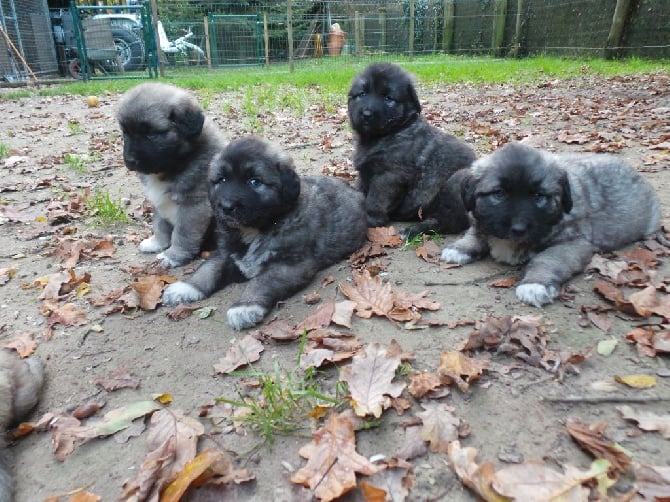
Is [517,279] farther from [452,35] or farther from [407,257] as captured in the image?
[452,35]

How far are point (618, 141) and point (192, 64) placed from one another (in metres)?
19.5

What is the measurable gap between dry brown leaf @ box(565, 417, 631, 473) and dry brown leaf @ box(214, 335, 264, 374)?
165cm

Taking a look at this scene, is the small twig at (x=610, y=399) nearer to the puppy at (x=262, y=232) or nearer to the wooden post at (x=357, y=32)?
the puppy at (x=262, y=232)

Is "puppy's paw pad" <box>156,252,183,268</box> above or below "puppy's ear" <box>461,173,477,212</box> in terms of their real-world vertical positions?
below

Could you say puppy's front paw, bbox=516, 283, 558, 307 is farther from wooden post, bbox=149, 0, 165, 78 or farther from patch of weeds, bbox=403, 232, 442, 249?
wooden post, bbox=149, 0, 165, 78

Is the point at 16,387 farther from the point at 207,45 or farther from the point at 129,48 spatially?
the point at 129,48

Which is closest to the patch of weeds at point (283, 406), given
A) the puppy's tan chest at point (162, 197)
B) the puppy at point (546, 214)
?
the puppy at point (546, 214)

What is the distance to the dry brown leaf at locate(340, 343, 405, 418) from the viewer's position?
8.18 feet

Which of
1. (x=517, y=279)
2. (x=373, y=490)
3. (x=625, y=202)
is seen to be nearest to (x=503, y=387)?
(x=373, y=490)

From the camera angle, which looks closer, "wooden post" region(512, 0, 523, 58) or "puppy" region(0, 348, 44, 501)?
"puppy" region(0, 348, 44, 501)

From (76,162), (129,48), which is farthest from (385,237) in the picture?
(129,48)

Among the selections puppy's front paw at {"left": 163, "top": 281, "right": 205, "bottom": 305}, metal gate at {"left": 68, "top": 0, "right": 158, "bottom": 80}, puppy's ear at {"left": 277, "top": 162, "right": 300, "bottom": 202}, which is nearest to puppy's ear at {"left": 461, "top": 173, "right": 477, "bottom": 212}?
puppy's ear at {"left": 277, "top": 162, "right": 300, "bottom": 202}

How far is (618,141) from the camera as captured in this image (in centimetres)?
703

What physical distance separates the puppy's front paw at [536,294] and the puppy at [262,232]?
4.96 feet
